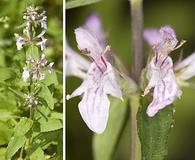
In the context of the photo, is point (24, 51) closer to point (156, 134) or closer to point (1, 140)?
point (1, 140)

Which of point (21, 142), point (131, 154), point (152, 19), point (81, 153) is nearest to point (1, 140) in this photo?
point (21, 142)

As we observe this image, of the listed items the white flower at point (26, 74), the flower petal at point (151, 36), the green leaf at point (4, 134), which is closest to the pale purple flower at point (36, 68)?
the white flower at point (26, 74)

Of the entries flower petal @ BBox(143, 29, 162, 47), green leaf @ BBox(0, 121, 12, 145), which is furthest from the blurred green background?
green leaf @ BBox(0, 121, 12, 145)

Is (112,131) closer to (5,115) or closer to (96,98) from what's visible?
(96,98)

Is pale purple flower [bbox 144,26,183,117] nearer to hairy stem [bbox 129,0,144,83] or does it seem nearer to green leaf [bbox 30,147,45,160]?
hairy stem [bbox 129,0,144,83]

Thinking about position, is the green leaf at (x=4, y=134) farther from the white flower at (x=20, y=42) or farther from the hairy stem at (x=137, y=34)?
the hairy stem at (x=137, y=34)

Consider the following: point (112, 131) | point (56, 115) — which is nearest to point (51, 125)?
point (56, 115)
